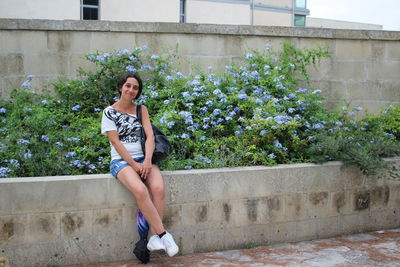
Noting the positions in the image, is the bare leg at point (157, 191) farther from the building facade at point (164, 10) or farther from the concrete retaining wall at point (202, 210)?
the building facade at point (164, 10)

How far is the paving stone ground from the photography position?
3848 mm

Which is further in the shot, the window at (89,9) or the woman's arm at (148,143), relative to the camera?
the window at (89,9)

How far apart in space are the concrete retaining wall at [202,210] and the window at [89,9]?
9.37 metres

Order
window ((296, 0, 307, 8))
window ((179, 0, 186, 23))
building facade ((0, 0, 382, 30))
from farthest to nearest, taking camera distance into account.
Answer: window ((296, 0, 307, 8)) < window ((179, 0, 186, 23)) < building facade ((0, 0, 382, 30))

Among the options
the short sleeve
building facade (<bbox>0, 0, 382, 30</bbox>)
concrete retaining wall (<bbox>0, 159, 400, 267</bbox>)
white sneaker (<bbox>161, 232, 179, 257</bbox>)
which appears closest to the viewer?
white sneaker (<bbox>161, 232, 179, 257</bbox>)

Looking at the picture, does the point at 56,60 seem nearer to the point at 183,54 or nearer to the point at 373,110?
the point at 183,54

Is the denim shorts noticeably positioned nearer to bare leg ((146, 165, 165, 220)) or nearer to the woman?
the woman

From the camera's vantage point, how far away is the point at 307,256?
404 cm

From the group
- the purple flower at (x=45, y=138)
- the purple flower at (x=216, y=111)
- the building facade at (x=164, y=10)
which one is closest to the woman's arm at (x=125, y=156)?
the purple flower at (x=45, y=138)

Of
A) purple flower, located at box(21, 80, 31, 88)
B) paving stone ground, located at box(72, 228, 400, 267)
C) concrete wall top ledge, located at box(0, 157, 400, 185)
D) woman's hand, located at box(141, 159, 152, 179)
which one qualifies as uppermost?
purple flower, located at box(21, 80, 31, 88)

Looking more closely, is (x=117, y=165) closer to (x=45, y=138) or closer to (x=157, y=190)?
(x=157, y=190)

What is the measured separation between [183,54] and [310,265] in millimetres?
3418

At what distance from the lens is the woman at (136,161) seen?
362cm

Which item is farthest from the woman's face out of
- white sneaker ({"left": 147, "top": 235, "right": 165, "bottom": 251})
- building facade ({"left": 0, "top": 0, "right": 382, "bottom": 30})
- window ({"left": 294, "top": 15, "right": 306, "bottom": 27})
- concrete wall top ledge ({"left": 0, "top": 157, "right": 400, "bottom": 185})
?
window ({"left": 294, "top": 15, "right": 306, "bottom": 27})
